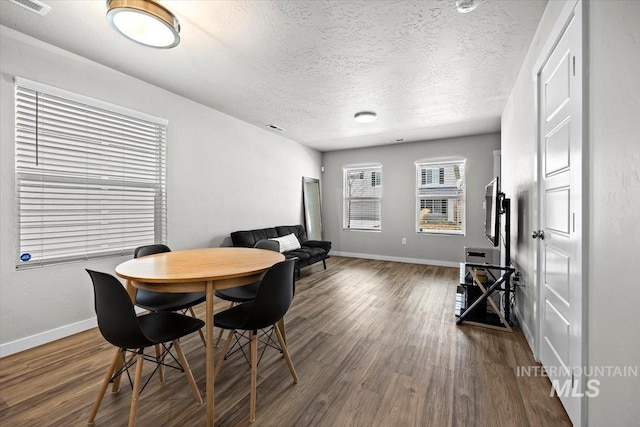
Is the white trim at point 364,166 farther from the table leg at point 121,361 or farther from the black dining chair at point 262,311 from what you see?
the table leg at point 121,361

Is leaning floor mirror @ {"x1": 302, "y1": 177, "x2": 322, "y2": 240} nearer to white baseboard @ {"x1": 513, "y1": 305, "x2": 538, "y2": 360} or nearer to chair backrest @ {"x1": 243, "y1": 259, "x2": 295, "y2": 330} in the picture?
white baseboard @ {"x1": 513, "y1": 305, "x2": 538, "y2": 360}

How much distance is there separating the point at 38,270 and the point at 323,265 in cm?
400

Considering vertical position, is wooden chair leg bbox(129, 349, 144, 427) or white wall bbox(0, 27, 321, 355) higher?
white wall bbox(0, 27, 321, 355)

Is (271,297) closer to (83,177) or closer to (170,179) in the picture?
(83,177)

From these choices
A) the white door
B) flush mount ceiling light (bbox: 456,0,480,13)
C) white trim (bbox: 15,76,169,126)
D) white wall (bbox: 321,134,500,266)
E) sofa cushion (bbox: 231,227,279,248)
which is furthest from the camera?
white wall (bbox: 321,134,500,266)

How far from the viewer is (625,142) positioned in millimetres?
975

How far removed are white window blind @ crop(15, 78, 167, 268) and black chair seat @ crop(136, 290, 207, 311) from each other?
1090mm

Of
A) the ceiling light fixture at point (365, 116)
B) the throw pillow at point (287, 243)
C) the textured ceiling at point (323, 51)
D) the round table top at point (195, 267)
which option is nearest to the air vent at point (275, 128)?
the textured ceiling at point (323, 51)

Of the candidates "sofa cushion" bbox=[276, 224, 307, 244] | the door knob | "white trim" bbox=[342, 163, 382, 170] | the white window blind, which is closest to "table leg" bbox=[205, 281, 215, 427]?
the white window blind

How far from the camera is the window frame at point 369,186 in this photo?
6.15 meters

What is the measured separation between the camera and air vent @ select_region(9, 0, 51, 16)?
5.92 ft

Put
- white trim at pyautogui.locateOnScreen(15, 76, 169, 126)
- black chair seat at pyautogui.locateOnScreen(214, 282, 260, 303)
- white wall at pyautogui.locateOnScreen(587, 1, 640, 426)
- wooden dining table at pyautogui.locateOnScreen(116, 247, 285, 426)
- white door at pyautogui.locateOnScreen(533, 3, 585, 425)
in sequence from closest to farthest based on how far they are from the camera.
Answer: white wall at pyautogui.locateOnScreen(587, 1, 640, 426)
white door at pyautogui.locateOnScreen(533, 3, 585, 425)
wooden dining table at pyautogui.locateOnScreen(116, 247, 285, 426)
black chair seat at pyautogui.locateOnScreen(214, 282, 260, 303)
white trim at pyautogui.locateOnScreen(15, 76, 169, 126)

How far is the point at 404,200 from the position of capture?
5.84 metres

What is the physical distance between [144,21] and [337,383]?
278cm
